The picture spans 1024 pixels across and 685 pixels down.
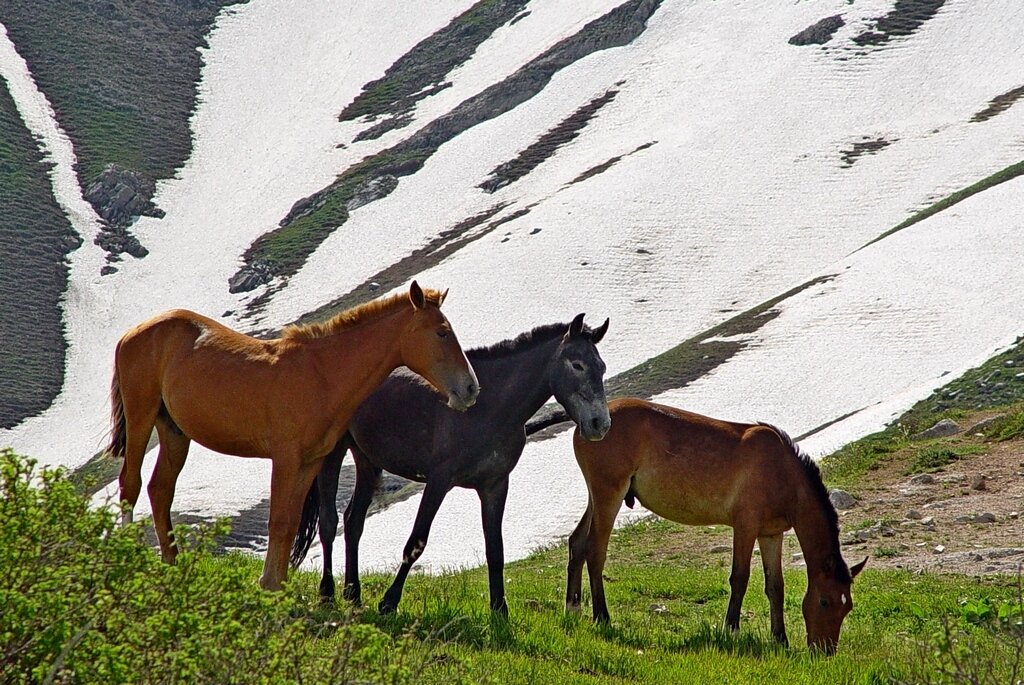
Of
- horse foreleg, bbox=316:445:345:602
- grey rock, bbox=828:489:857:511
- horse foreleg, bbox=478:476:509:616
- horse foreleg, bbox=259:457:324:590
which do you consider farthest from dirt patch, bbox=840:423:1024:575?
horse foreleg, bbox=259:457:324:590

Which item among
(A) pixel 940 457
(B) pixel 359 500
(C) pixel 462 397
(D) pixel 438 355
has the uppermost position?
(D) pixel 438 355

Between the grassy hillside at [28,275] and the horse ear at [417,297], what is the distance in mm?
55744

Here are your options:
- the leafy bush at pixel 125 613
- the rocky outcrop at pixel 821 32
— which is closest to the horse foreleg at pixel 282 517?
the leafy bush at pixel 125 613

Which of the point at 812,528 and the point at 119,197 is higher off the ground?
A: the point at 812,528

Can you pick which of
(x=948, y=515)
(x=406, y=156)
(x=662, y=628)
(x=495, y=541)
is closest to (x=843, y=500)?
(x=948, y=515)

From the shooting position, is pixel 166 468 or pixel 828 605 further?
pixel 828 605

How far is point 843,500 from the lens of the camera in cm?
2059

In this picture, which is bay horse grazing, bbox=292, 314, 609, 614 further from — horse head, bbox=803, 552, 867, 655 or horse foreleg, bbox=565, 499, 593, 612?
horse head, bbox=803, 552, 867, 655

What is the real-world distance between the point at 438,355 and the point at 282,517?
1.93 m

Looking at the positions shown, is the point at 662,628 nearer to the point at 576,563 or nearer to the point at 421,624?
the point at 576,563

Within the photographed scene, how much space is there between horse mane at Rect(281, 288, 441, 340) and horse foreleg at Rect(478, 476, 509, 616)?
217 cm

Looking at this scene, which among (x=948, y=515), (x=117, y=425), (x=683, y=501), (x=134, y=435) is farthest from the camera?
(x=948, y=515)

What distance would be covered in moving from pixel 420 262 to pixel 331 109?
44589 millimetres

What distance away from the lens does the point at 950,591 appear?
47.1 ft
